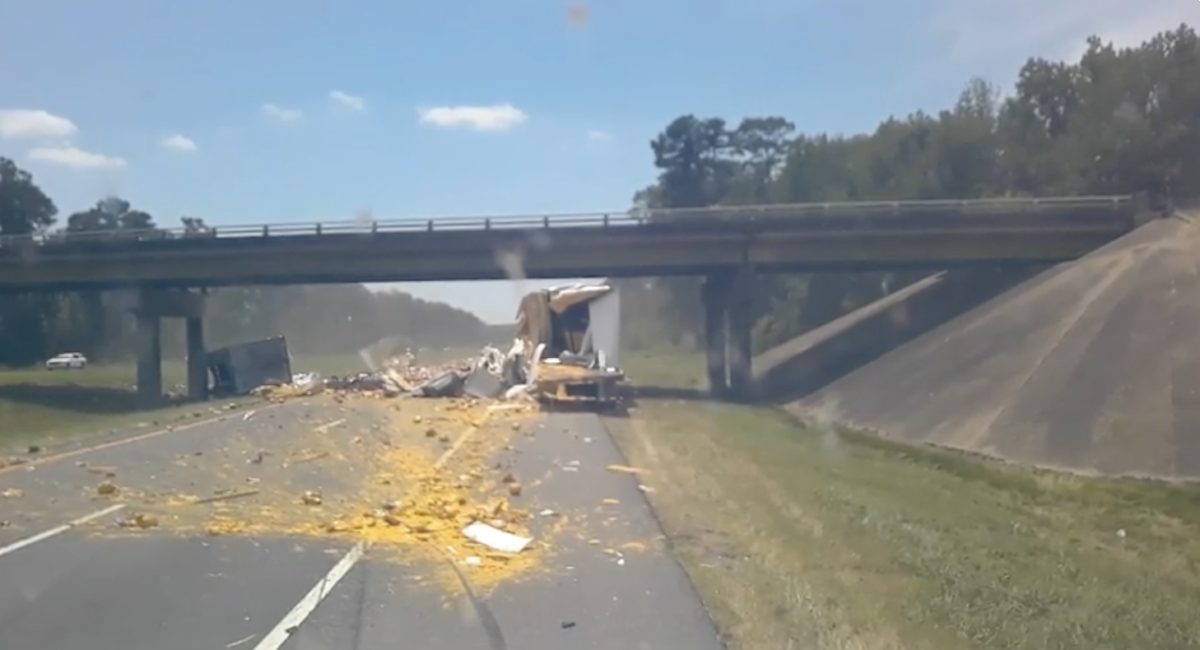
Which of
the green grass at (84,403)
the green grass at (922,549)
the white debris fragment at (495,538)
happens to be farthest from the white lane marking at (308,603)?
the green grass at (84,403)

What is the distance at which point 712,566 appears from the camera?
46.2ft

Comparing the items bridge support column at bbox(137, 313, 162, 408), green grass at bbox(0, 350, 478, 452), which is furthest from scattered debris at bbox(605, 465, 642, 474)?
bridge support column at bbox(137, 313, 162, 408)

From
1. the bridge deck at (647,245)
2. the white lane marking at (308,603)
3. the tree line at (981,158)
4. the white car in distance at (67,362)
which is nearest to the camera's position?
the white lane marking at (308,603)

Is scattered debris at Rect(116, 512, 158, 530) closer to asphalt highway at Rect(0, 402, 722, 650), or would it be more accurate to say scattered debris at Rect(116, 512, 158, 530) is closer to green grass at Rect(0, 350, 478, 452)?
asphalt highway at Rect(0, 402, 722, 650)

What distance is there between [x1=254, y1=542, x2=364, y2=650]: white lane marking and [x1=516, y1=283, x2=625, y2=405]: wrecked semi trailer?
29.8m

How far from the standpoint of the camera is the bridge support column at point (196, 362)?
64.4 m

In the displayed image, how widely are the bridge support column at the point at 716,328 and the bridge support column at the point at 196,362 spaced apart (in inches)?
857

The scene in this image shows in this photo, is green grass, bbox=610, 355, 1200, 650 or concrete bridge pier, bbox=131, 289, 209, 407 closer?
green grass, bbox=610, 355, 1200, 650

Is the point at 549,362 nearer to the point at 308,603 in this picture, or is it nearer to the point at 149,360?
the point at 149,360

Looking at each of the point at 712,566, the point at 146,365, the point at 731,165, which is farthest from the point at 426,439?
the point at 731,165

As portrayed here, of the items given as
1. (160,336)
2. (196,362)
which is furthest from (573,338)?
(160,336)

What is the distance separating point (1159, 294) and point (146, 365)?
45.2m

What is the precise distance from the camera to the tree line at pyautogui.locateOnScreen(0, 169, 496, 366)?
92.9 metres

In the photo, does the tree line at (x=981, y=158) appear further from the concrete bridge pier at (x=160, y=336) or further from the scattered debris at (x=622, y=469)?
the scattered debris at (x=622, y=469)
